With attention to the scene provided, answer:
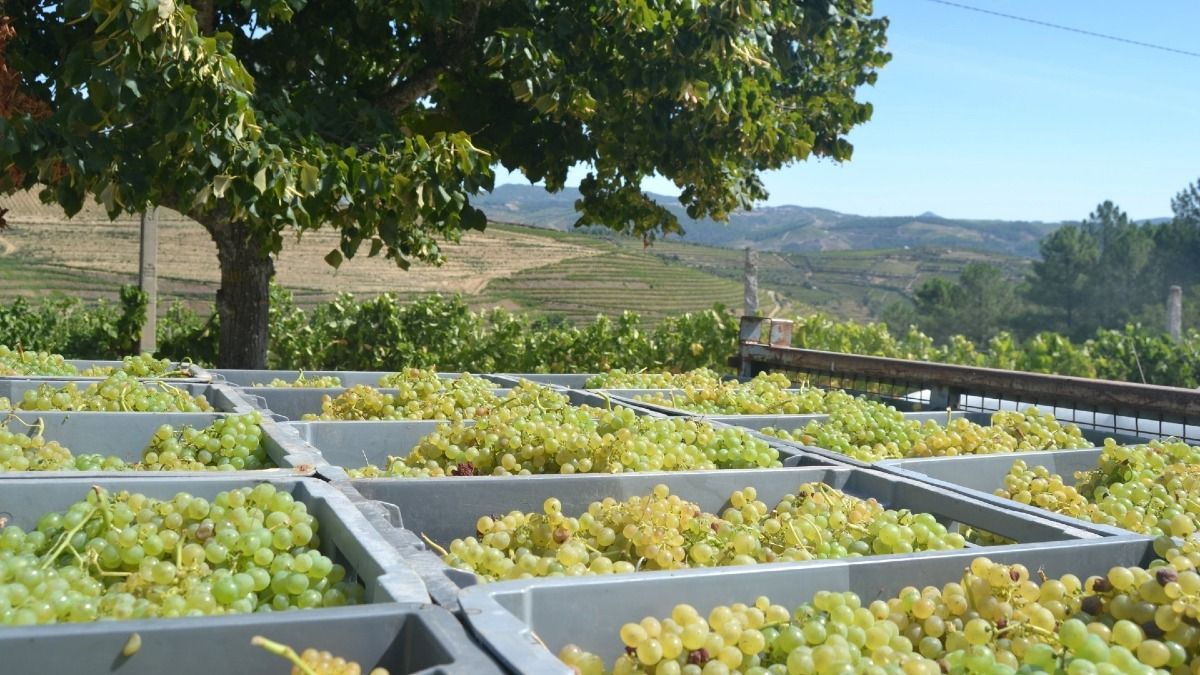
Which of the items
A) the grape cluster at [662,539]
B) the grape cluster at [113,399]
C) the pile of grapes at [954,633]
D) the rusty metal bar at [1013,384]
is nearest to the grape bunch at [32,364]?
the grape cluster at [113,399]

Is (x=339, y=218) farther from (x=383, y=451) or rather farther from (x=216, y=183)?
(x=383, y=451)

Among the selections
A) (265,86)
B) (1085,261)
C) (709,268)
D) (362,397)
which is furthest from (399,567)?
(1085,261)

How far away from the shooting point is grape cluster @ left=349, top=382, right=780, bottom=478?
6.60 feet

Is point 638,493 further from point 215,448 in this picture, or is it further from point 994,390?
point 994,390

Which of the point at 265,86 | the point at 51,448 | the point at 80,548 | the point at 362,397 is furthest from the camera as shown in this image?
the point at 265,86

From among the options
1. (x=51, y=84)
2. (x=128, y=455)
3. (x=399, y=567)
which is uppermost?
(x=51, y=84)

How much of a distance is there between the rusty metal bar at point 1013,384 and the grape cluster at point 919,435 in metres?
0.30

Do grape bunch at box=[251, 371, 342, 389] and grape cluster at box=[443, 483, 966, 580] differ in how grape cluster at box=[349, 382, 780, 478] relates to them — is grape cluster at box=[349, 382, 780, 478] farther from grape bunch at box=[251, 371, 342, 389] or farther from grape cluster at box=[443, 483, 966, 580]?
grape bunch at box=[251, 371, 342, 389]

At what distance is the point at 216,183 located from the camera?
4.05 m

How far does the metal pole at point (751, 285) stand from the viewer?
32.7 feet

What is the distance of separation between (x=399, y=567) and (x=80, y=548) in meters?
0.48

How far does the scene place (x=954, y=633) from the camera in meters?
1.11

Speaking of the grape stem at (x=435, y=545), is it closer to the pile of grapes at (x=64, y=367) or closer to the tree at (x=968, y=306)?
the pile of grapes at (x=64, y=367)

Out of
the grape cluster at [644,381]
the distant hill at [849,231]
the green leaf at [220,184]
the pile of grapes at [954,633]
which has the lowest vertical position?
the grape cluster at [644,381]
